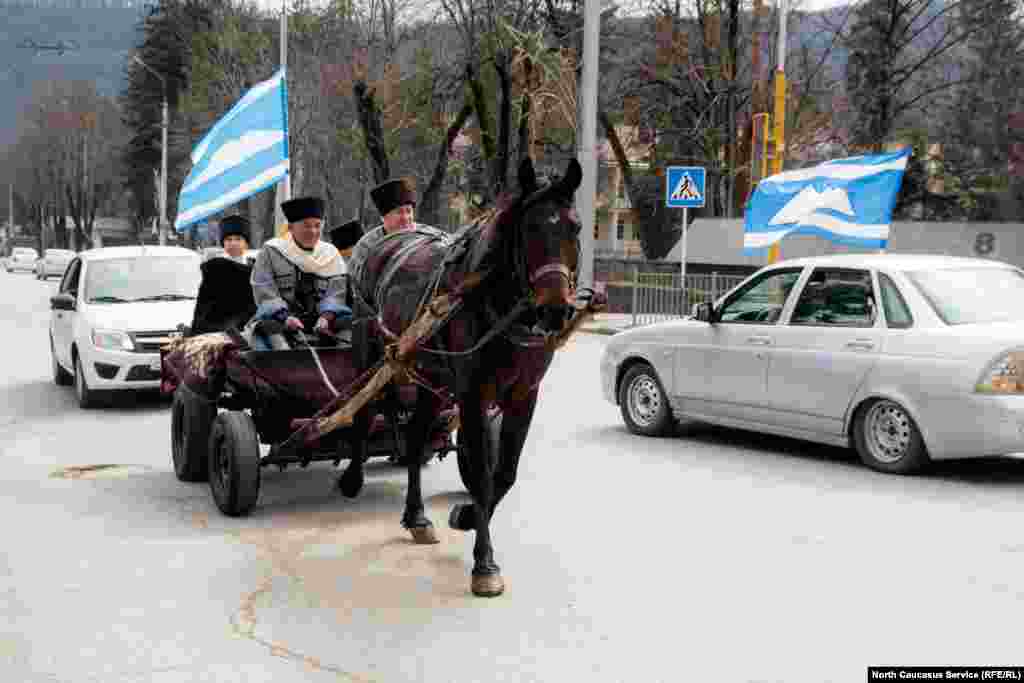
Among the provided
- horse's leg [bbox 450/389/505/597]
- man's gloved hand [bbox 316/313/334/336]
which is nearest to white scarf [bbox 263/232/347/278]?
man's gloved hand [bbox 316/313/334/336]

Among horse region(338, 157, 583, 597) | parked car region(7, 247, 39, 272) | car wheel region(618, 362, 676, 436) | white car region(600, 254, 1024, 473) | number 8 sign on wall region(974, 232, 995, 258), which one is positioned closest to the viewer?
horse region(338, 157, 583, 597)

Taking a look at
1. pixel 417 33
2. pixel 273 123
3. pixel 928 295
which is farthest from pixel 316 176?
pixel 928 295

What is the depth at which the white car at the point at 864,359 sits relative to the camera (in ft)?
28.8

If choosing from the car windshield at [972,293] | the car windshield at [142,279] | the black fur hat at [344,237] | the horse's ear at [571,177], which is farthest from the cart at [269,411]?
the car windshield at [142,279]

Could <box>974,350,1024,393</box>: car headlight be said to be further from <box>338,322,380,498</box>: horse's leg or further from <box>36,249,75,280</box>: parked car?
<box>36,249,75,280</box>: parked car

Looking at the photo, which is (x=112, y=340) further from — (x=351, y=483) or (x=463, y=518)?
(x=463, y=518)

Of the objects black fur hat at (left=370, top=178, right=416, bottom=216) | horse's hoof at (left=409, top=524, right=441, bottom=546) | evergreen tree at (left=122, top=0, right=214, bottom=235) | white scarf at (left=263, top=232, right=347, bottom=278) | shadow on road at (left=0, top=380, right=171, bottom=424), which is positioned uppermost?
evergreen tree at (left=122, top=0, right=214, bottom=235)

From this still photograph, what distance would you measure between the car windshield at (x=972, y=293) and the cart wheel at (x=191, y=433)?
549 cm

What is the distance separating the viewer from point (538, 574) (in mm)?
6559

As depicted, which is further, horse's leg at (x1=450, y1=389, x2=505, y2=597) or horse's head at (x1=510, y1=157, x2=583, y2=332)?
horse's leg at (x1=450, y1=389, x2=505, y2=597)

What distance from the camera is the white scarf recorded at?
8711 millimetres

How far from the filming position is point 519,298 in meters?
6.00

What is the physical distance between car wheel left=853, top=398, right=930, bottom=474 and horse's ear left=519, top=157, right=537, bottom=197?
14.9ft

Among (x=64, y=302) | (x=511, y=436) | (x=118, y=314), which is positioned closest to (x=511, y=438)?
(x=511, y=436)
